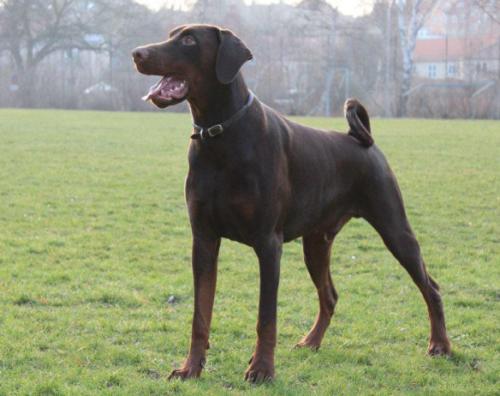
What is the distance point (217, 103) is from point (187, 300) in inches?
101

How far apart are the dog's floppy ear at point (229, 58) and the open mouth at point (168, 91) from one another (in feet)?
0.66

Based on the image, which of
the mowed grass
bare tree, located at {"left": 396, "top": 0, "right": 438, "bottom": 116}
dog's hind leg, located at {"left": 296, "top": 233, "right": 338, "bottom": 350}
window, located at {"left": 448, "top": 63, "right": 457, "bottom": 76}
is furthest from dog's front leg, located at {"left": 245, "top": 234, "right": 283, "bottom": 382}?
window, located at {"left": 448, "top": 63, "right": 457, "bottom": 76}

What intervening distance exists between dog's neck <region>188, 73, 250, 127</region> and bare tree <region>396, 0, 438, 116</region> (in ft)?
130

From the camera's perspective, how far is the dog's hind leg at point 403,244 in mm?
5078

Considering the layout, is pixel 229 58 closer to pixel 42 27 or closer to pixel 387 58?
pixel 387 58

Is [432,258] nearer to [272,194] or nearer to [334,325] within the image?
[334,325]

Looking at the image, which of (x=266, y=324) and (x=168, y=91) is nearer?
(x=168, y=91)

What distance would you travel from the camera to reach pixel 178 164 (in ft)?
55.8

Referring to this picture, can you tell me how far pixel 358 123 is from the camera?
5.25 meters

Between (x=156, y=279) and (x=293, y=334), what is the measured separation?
191cm

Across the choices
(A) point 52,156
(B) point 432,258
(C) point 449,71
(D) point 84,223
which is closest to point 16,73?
(C) point 449,71

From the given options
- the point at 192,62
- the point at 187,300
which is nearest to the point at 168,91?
the point at 192,62

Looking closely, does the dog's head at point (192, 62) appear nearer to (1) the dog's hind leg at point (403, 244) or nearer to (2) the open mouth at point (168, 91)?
(2) the open mouth at point (168, 91)

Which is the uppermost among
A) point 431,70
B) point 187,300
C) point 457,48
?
point 457,48
